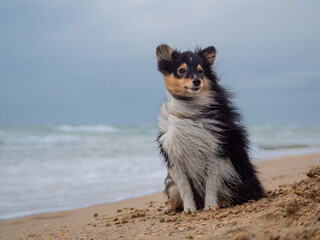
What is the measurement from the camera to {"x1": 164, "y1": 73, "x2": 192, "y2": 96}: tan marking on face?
442 cm

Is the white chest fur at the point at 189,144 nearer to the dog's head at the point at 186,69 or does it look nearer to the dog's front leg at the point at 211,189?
the dog's front leg at the point at 211,189

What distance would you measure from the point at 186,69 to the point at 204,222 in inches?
65.6

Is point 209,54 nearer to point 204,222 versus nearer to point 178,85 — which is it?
point 178,85

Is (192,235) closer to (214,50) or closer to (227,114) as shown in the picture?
(227,114)

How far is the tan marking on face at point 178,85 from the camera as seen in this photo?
14.5ft

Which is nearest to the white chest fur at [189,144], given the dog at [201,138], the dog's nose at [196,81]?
the dog at [201,138]

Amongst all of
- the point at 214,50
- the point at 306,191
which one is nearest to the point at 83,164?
the point at 214,50

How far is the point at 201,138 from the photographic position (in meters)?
4.41

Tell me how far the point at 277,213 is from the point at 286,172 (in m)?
6.00

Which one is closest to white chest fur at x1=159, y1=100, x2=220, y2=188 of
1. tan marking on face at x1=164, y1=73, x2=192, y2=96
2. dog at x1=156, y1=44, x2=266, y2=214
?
dog at x1=156, y1=44, x2=266, y2=214

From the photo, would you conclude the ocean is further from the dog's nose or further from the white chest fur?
the dog's nose

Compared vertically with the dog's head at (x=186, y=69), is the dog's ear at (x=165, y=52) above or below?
above

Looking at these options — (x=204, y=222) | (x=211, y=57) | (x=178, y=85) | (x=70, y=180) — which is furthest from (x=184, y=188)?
(x=70, y=180)

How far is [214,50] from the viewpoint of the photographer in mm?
4887
